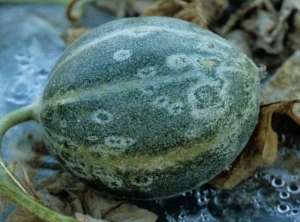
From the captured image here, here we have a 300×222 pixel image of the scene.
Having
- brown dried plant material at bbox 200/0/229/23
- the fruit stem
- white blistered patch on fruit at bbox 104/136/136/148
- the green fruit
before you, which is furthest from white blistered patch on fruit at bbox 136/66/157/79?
brown dried plant material at bbox 200/0/229/23

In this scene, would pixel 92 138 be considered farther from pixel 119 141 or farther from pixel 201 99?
pixel 201 99

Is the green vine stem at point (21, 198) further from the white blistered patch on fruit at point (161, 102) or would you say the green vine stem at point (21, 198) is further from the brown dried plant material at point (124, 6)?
the brown dried plant material at point (124, 6)

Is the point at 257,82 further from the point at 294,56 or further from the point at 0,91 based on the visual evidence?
the point at 0,91

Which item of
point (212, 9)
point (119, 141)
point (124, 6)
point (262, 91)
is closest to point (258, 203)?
point (262, 91)

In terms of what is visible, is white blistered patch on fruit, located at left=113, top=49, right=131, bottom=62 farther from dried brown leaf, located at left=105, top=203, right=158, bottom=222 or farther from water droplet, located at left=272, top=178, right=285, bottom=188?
water droplet, located at left=272, top=178, right=285, bottom=188

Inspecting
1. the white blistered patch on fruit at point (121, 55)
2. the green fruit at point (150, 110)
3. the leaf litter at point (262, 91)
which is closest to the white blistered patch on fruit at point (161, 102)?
the green fruit at point (150, 110)

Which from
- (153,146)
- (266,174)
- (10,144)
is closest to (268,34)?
(266,174)
